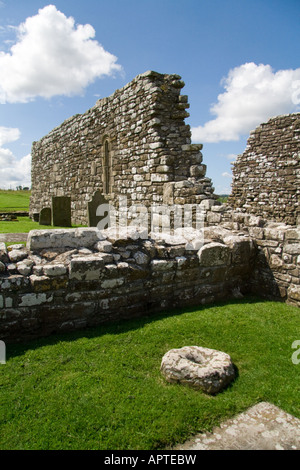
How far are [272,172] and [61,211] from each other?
345 inches

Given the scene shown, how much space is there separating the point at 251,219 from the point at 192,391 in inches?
148

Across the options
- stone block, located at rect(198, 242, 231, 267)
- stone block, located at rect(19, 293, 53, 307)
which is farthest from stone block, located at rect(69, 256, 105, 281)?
stone block, located at rect(198, 242, 231, 267)

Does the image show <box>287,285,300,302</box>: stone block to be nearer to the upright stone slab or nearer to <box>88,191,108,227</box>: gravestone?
<box>88,191,108,227</box>: gravestone

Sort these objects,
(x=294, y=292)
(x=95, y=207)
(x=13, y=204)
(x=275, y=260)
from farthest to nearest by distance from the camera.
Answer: (x=13, y=204)
(x=95, y=207)
(x=275, y=260)
(x=294, y=292)

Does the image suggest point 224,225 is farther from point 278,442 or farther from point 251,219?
point 278,442

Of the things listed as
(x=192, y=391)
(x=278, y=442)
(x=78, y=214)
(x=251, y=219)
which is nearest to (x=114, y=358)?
(x=192, y=391)

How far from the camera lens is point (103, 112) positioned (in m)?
11.6

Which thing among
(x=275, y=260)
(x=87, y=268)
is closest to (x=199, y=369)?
(x=87, y=268)

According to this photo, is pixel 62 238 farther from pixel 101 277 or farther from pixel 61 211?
pixel 61 211

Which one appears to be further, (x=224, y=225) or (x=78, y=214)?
(x=78, y=214)

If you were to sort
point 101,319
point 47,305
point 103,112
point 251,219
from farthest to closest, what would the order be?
point 103,112 < point 251,219 < point 101,319 < point 47,305

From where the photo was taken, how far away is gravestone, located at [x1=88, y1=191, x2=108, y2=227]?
11.2 m

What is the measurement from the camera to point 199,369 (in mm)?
2898

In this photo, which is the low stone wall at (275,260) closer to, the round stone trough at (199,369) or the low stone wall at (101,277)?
the low stone wall at (101,277)
